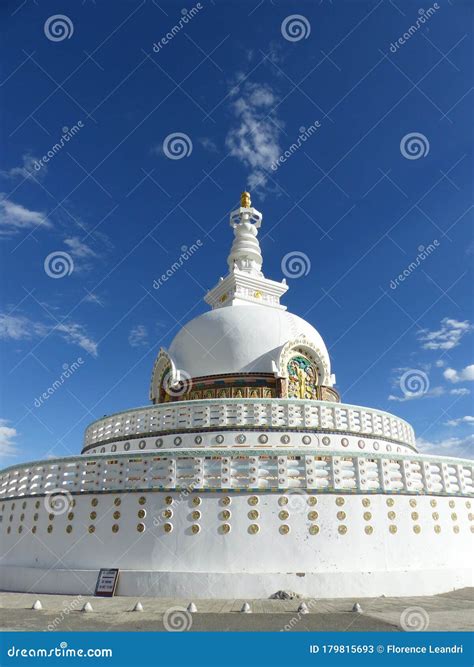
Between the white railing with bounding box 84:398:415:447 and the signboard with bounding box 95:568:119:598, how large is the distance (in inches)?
226

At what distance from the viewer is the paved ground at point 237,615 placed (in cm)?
937

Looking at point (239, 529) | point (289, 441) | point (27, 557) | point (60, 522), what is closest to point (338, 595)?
point (239, 529)

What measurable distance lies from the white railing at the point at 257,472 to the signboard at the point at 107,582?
2124 mm

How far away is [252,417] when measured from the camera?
59.3ft

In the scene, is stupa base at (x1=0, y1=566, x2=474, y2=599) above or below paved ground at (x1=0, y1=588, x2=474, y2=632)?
above

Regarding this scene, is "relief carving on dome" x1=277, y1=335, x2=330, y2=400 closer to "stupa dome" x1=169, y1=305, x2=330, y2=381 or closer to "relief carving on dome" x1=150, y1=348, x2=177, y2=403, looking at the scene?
"stupa dome" x1=169, y1=305, x2=330, y2=381

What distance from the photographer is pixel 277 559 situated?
13.0 m

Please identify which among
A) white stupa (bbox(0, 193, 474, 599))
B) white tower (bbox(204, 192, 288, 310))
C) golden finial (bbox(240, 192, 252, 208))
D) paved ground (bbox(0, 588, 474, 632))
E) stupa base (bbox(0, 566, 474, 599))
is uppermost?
golden finial (bbox(240, 192, 252, 208))

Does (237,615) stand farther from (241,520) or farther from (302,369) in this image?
(302,369)

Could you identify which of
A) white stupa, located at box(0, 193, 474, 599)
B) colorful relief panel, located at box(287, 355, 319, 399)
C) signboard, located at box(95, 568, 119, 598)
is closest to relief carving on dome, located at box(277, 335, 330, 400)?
colorful relief panel, located at box(287, 355, 319, 399)

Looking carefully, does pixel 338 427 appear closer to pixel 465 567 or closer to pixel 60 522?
pixel 465 567

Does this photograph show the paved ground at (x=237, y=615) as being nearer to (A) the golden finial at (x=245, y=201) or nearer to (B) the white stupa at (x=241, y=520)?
(B) the white stupa at (x=241, y=520)

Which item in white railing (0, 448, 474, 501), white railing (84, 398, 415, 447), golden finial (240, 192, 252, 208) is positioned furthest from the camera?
golden finial (240, 192, 252, 208)

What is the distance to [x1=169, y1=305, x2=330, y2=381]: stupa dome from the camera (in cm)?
2191
